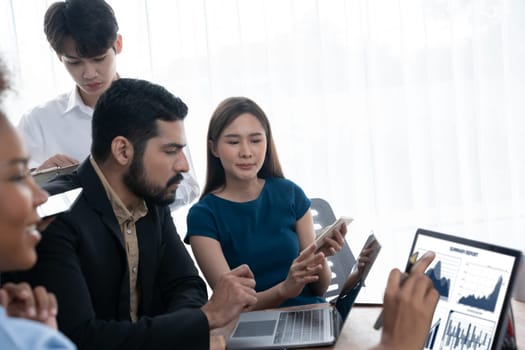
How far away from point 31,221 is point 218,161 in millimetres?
1769

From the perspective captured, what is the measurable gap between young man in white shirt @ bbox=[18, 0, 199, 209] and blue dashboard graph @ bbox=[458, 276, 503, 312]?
1370 mm

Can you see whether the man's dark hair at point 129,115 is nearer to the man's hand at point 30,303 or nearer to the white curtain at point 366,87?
the man's hand at point 30,303

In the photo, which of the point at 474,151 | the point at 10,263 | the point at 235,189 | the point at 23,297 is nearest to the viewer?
the point at 10,263

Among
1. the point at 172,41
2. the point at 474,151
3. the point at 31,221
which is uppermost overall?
the point at 172,41

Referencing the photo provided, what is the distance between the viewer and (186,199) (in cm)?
297

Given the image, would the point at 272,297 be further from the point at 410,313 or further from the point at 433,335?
the point at 410,313

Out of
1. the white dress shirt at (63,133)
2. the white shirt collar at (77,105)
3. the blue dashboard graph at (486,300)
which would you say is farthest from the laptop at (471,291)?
the white shirt collar at (77,105)

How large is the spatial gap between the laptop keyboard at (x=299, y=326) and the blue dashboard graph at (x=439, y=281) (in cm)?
36

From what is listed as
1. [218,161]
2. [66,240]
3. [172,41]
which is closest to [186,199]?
[218,161]

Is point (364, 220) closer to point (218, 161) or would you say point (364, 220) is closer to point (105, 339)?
point (218, 161)

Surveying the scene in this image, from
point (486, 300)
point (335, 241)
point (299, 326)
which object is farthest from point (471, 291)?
point (335, 241)

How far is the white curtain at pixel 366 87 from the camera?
4.08m

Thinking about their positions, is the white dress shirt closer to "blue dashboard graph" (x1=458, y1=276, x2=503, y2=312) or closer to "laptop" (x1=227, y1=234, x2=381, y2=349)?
"laptop" (x1=227, y1=234, x2=381, y2=349)

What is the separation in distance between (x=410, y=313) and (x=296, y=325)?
83 cm
